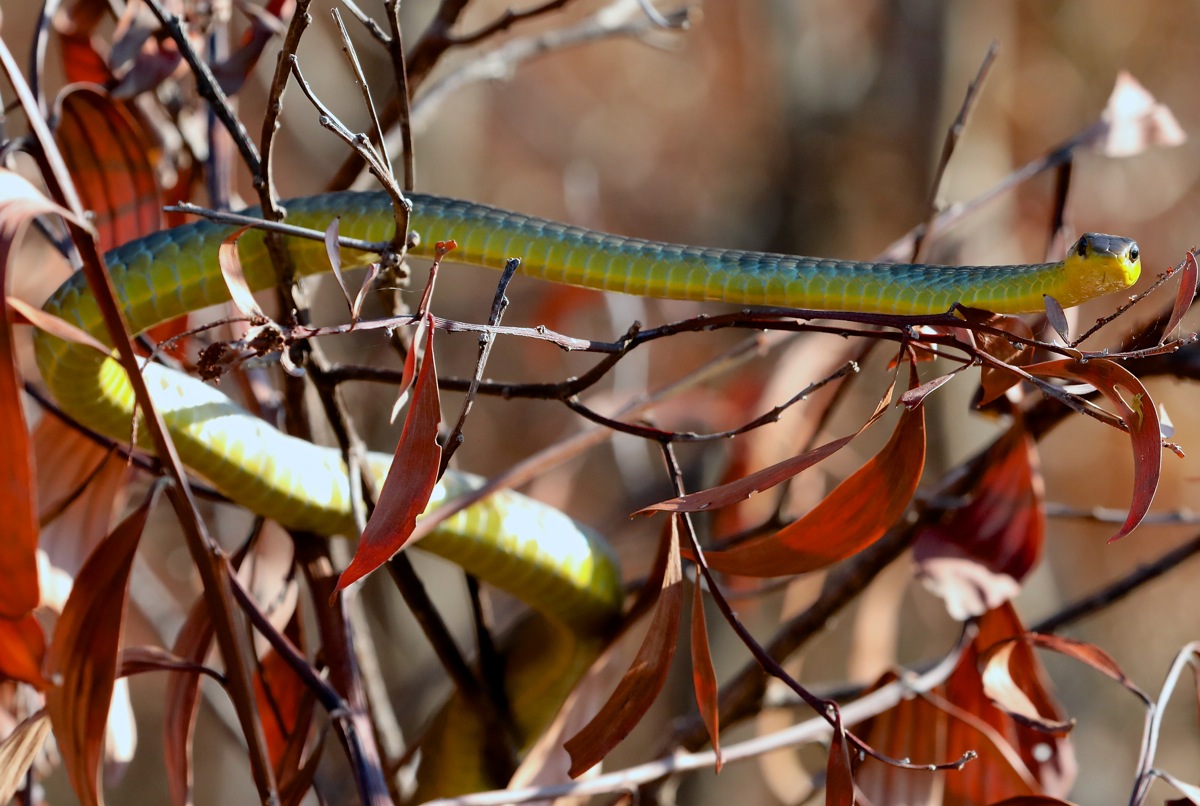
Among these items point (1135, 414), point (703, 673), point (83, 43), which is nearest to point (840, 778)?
point (703, 673)

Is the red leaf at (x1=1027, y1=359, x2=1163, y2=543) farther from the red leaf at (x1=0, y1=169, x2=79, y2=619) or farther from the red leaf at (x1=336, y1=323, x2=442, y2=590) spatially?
the red leaf at (x1=0, y1=169, x2=79, y2=619)

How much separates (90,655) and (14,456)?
0.30 m

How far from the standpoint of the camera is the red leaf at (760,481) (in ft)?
2.66

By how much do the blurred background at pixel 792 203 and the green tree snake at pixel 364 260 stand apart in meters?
0.61

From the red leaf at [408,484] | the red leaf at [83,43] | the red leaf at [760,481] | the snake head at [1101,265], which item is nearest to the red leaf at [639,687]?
the red leaf at [760,481]

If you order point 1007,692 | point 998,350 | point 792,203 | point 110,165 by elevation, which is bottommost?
point 1007,692

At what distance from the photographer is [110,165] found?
1.52m

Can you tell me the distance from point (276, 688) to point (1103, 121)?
161 cm

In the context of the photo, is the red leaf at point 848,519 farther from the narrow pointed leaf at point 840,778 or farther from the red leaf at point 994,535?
the red leaf at point 994,535

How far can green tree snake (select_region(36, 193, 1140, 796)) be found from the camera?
115cm

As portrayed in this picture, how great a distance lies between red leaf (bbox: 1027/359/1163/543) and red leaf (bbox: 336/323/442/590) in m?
0.48

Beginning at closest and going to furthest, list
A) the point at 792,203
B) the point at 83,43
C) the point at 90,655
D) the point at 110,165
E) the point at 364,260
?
the point at 90,655 < the point at 364,260 < the point at 110,165 < the point at 83,43 < the point at 792,203

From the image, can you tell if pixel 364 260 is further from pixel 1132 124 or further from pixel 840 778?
pixel 1132 124

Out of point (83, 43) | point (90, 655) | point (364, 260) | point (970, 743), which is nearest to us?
point (90, 655)
